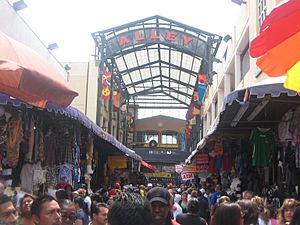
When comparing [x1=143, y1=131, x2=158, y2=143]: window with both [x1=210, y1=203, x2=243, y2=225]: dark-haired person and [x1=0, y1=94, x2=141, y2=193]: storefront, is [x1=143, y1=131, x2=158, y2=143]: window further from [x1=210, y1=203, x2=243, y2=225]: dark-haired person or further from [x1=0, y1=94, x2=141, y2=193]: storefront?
[x1=210, y1=203, x2=243, y2=225]: dark-haired person

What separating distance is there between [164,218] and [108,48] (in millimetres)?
23321

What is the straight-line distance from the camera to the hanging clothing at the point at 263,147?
32.9ft

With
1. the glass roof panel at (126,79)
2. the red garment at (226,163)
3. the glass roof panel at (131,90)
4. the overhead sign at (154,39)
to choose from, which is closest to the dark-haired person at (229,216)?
the red garment at (226,163)

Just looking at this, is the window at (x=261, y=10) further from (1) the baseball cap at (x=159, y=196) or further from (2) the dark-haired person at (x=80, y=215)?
(1) the baseball cap at (x=159, y=196)

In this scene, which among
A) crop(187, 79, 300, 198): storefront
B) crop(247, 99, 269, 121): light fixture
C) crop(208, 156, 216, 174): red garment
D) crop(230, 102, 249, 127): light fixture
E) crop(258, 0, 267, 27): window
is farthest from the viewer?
crop(208, 156, 216, 174): red garment

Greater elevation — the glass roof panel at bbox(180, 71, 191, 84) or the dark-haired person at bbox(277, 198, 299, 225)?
the glass roof panel at bbox(180, 71, 191, 84)

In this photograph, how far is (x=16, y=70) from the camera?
11.5 feet

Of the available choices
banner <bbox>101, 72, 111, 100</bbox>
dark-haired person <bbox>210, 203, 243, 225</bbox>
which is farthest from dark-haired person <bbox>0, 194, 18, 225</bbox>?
banner <bbox>101, 72, 111, 100</bbox>

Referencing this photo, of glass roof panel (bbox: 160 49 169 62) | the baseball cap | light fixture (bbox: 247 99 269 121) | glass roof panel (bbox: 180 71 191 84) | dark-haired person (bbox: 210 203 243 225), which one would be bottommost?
dark-haired person (bbox: 210 203 243 225)

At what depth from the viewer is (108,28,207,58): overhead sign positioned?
2636 centimetres

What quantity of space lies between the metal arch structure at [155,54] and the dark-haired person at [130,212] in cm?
2291

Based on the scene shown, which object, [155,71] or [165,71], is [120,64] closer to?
[155,71]

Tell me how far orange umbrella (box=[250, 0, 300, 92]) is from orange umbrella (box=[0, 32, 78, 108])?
1770 millimetres

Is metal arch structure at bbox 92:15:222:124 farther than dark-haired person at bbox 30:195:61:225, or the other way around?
metal arch structure at bbox 92:15:222:124
